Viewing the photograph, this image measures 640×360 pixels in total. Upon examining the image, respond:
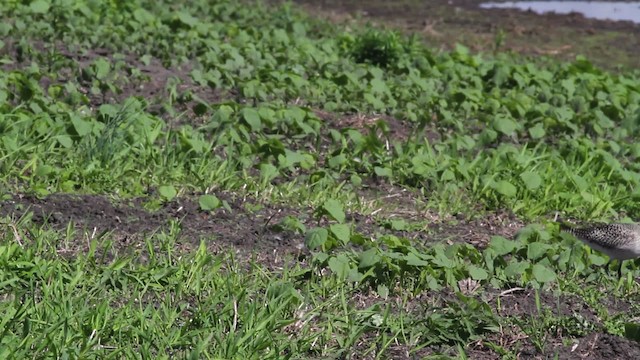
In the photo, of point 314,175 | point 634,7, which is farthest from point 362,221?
point 634,7

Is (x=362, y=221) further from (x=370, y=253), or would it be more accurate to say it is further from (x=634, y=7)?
(x=634, y=7)

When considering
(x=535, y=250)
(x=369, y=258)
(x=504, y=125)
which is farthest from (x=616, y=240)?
(x=504, y=125)

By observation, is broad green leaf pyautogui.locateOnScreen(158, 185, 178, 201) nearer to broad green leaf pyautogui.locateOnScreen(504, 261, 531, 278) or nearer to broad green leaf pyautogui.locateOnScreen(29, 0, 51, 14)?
broad green leaf pyautogui.locateOnScreen(504, 261, 531, 278)

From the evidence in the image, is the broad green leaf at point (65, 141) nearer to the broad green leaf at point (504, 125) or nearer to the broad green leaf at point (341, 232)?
the broad green leaf at point (341, 232)

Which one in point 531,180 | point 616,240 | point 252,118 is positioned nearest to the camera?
point 616,240

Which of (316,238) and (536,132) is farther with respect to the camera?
(536,132)

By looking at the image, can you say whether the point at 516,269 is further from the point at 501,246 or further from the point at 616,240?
the point at 616,240

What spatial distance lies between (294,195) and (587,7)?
11055 mm

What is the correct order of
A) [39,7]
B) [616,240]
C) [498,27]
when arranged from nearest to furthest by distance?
[616,240] < [39,7] < [498,27]

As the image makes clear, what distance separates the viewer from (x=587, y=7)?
1645cm

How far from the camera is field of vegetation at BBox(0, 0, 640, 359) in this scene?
4629mm

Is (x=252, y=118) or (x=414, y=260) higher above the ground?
(x=414, y=260)

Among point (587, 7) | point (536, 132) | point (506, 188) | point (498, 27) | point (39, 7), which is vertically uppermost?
point (39, 7)

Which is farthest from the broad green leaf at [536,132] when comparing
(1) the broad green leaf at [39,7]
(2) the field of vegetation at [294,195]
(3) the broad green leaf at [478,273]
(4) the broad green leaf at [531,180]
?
(1) the broad green leaf at [39,7]
